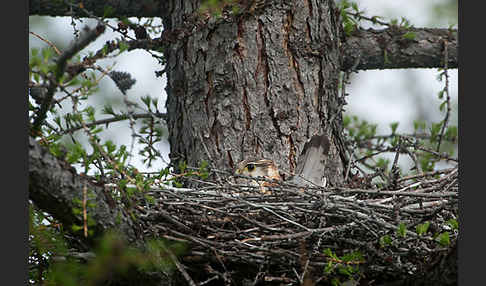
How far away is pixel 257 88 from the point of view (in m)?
3.81

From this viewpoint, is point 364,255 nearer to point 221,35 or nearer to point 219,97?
point 219,97

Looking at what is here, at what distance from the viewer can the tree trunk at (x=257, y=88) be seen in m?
3.74

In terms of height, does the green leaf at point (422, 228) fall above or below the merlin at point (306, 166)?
below

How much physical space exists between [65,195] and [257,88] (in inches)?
76.1

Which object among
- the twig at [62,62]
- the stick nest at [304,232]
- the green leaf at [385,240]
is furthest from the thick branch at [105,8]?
the green leaf at [385,240]

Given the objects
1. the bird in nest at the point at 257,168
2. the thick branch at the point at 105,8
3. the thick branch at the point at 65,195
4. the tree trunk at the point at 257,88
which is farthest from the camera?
the thick branch at the point at 105,8

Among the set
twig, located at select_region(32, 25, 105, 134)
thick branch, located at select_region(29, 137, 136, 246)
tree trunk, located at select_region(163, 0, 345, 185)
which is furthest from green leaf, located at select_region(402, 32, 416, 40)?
twig, located at select_region(32, 25, 105, 134)

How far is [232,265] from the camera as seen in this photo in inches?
110

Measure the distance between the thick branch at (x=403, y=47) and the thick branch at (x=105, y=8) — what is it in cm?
151

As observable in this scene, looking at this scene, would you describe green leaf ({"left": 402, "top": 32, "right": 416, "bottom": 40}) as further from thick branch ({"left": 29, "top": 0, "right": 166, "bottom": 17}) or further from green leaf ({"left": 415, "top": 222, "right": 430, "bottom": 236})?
green leaf ({"left": 415, "top": 222, "right": 430, "bottom": 236})

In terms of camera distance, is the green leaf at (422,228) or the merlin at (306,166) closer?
the green leaf at (422,228)

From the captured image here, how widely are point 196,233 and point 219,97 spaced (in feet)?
4.26

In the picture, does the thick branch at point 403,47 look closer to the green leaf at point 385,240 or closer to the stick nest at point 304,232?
the stick nest at point 304,232

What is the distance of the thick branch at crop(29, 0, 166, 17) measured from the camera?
4.35 m
